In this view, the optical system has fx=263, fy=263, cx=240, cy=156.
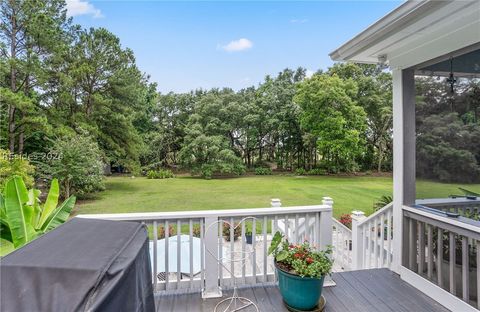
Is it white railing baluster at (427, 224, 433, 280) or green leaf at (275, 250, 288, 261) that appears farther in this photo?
white railing baluster at (427, 224, 433, 280)

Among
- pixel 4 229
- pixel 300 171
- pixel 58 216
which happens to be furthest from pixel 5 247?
pixel 300 171

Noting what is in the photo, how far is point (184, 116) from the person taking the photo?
19.9m

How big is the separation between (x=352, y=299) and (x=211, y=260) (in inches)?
55.4

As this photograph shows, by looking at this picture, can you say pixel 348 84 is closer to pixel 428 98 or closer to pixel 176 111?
pixel 176 111

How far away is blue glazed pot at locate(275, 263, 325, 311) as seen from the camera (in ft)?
7.27

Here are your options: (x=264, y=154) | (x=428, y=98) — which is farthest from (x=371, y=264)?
(x=264, y=154)

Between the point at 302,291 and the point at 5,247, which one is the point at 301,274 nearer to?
the point at 302,291

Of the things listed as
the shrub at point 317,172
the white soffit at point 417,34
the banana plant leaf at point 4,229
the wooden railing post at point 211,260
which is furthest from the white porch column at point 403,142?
the shrub at point 317,172

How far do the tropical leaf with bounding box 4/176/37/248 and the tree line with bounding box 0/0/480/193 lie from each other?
151 inches

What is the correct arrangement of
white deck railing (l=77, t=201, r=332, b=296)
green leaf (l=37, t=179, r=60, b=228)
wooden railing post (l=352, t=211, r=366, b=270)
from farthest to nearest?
wooden railing post (l=352, t=211, r=366, b=270) < green leaf (l=37, t=179, r=60, b=228) < white deck railing (l=77, t=201, r=332, b=296)

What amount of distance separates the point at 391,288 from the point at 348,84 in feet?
52.7

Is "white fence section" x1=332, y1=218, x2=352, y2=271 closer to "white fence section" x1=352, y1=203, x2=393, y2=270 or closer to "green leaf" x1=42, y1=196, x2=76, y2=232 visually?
"white fence section" x1=352, y1=203, x2=393, y2=270

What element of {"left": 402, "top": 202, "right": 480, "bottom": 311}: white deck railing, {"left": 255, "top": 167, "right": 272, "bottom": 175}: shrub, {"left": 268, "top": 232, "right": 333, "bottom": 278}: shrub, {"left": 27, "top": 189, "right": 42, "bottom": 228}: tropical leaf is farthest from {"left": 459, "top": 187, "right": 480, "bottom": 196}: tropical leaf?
{"left": 255, "top": 167, "right": 272, "bottom": 175}: shrub

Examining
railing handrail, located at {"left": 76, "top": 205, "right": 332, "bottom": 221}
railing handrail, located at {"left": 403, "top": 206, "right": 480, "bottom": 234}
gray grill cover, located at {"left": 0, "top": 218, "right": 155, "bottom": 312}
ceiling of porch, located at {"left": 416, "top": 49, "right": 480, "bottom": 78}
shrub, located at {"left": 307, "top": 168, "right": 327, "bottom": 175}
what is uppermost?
ceiling of porch, located at {"left": 416, "top": 49, "right": 480, "bottom": 78}
